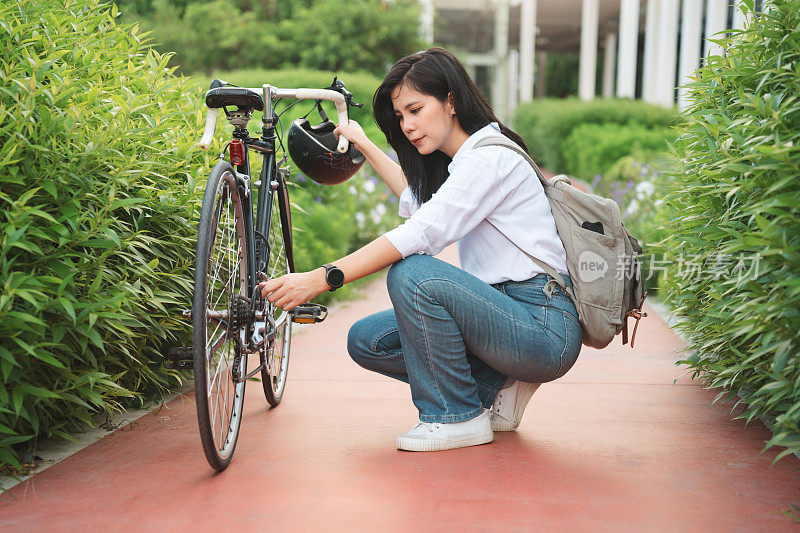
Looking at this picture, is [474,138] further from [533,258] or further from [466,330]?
[466,330]

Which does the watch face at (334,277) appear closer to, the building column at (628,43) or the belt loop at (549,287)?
the belt loop at (549,287)

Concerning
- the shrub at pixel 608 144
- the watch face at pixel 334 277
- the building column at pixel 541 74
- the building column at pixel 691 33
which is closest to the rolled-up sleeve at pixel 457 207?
the watch face at pixel 334 277

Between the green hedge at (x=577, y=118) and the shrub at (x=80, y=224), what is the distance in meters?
11.2

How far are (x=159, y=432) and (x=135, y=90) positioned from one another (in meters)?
1.45

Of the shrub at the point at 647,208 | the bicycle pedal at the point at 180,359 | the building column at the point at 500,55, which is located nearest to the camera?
the bicycle pedal at the point at 180,359

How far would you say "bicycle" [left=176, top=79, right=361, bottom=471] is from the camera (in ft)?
7.78

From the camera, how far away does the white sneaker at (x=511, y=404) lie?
3.02 meters

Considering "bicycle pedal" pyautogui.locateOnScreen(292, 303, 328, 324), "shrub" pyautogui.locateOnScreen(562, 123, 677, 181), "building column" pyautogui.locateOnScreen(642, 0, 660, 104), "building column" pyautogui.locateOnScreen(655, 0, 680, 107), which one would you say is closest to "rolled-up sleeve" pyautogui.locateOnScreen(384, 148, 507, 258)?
"bicycle pedal" pyautogui.locateOnScreen(292, 303, 328, 324)

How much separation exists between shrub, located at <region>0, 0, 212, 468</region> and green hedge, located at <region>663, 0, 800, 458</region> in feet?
6.51

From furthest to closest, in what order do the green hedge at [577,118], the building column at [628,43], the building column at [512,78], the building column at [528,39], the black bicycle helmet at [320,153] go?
the building column at [512,78]
the building column at [528,39]
the building column at [628,43]
the green hedge at [577,118]
the black bicycle helmet at [320,153]

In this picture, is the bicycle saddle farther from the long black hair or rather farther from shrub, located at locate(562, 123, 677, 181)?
shrub, located at locate(562, 123, 677, 181)

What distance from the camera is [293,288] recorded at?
98.8 inches

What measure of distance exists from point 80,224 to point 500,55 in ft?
79.2

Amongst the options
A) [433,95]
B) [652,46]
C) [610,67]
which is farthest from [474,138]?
[610,67]
